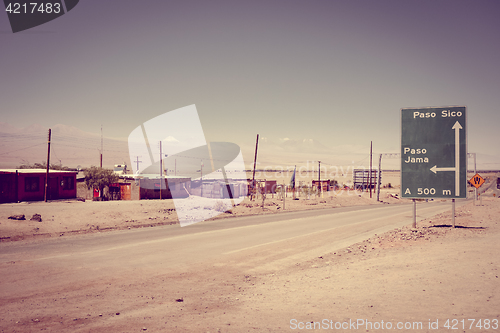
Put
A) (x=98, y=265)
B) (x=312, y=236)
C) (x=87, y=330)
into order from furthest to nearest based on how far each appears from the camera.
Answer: (x=312, y=236) → (x=98, y=265) → (x=87, y=330)

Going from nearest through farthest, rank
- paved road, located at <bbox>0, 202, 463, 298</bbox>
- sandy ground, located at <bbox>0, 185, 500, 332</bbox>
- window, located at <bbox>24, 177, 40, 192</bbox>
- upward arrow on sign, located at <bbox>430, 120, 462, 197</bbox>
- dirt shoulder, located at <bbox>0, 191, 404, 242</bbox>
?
sandy ground, located at <bbox>0, 185, 500, 332</bbox>, paved road, located at <bbox>0, 202, 463, 298</bbox>, upward arrow on sign, located at <bbox>430, 120, 462, 197</bbox>, dirt shoulder, located at <bbox>0, 191, 404, 242</bbox>, window, located at <bbox>24, 177, 40, 192</bbox>

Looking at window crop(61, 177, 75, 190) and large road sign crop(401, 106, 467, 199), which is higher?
large road sign crop(401, 106, 467, 199)

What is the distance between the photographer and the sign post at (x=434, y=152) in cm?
1337

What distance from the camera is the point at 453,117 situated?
43.8 feet

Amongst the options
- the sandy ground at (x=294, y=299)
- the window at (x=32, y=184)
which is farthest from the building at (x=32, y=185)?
the sandy ground at (x=294, y=299)

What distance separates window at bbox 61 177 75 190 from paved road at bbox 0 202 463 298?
909 inches

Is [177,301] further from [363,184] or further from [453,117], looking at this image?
[363,184]

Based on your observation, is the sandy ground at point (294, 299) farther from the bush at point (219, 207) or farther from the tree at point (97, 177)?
the tree at point (97, 177)

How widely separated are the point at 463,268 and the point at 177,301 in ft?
21.8

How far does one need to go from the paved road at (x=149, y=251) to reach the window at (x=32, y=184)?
69.2ft

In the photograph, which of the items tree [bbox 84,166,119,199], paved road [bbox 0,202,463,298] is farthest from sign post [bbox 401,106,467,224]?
tree [bbox 84,166,119,199]

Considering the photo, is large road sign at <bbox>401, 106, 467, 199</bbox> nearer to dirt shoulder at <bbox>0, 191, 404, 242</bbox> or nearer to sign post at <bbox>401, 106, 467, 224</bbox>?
sign post at <bbox>401, 106, 467, 224</bbox>

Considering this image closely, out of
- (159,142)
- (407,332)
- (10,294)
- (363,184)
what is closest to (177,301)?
(10,294)

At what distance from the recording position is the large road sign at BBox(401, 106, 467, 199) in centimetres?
1337
